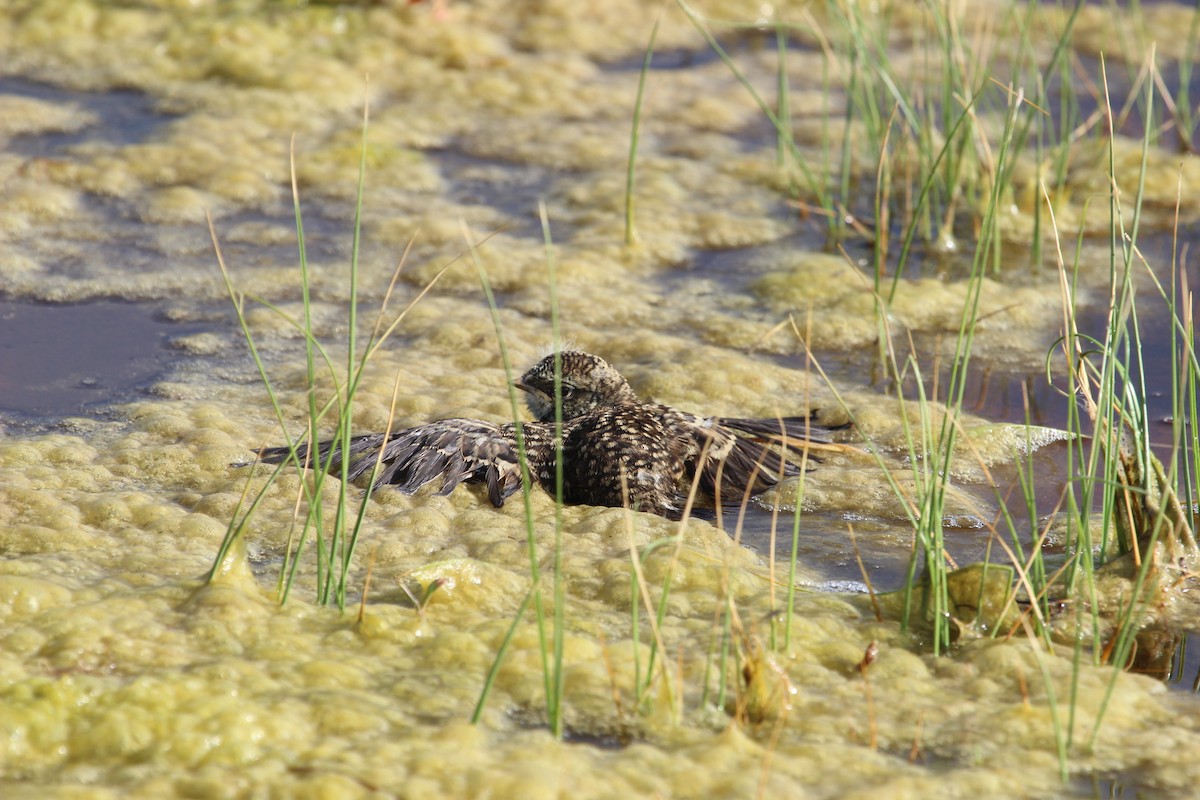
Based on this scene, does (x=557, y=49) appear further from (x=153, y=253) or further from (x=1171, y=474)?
(x=1171, y=474)

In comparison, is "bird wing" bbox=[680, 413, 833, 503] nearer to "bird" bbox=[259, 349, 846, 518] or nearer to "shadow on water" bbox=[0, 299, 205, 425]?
"bird" bbox=[259, 349, 846, 518]

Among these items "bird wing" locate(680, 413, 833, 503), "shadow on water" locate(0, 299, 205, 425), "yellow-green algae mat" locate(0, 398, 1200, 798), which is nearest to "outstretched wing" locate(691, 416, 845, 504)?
"bird wing" locate(680, 413, 833, 503)

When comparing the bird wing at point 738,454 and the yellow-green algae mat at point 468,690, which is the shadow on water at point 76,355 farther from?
the bird wing at point 738,454

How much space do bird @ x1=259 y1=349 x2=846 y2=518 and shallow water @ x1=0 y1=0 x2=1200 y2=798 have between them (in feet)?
0.28

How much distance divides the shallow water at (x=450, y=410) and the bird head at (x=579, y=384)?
0.84ft

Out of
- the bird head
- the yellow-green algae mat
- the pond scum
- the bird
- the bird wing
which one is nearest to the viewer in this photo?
the yellow-green algae mat

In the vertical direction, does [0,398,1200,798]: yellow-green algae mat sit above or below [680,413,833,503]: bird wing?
below

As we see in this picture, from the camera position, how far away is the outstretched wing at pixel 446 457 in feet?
12.6

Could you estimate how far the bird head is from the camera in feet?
14.0

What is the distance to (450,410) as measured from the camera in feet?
14.7

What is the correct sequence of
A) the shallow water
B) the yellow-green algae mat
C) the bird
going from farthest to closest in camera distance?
1. the bird
2. the shallow water
3. the yellow-green algae mat

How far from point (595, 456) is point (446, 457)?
0.43 meters

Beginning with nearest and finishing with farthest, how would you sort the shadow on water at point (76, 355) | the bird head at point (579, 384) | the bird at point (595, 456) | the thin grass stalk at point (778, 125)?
the bird at point (595, 456)
the bird head at point (579, 384)
the shadow on water at point (76, 355)
the thin grass stalk at point (778, 125)

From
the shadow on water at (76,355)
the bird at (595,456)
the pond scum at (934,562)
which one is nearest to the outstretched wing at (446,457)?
the bird at (595,456)
